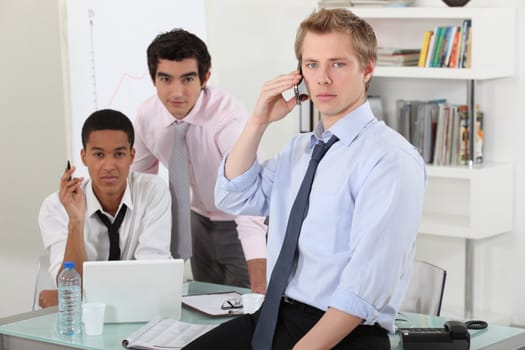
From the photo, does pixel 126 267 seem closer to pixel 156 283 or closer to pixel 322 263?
pixel 156 283

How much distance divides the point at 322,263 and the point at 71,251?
1.36 meters

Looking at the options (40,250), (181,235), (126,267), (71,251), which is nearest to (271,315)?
(126,267)

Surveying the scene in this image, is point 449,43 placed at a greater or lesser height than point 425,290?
greater

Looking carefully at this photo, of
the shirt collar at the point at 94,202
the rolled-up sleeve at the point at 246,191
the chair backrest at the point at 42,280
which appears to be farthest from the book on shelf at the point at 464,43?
the rolled-up sleeve at the point at 246,191

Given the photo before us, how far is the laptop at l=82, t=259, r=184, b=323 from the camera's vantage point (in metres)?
2.97

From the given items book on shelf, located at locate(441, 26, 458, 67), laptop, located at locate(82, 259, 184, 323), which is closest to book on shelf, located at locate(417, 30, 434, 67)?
book on shelf, located at locate(441, 26, 458, 67)

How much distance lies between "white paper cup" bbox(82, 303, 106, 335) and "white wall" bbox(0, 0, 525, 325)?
272cm

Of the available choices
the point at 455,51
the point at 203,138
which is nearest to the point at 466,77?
the point at 455,51

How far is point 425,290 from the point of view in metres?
3.40

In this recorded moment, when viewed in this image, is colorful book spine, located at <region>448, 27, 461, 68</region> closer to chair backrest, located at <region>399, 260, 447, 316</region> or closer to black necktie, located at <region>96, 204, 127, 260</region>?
chair backrest, located at <region>399, 260, 447, 316</region>

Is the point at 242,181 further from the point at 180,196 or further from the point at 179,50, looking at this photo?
the point at 179,50

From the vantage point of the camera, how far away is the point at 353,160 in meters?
2.46

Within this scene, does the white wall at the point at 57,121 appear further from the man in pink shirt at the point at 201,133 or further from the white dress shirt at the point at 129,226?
the white dress shirt at the point at 129,226

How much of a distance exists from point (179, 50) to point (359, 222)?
2038 millimetres
